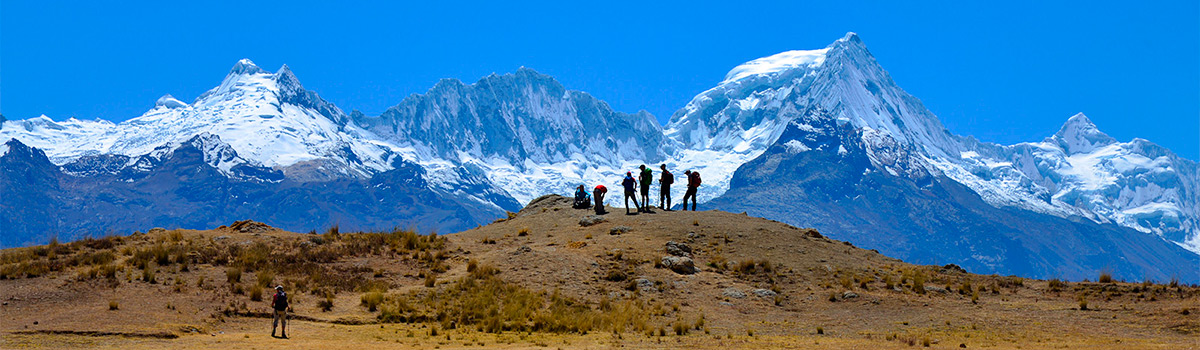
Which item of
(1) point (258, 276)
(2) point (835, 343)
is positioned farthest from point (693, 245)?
(1) point (258, 276)

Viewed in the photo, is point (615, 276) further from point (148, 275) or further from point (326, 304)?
point (148, 275)

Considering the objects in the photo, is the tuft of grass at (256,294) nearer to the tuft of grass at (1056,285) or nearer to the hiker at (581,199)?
the hiker at (581,199)

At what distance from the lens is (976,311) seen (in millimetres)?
32281

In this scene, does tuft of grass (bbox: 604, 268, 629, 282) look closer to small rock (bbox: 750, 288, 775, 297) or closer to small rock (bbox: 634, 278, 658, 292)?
small rock (bbox: 634, 278, 658, 292)

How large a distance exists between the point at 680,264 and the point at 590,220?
11276 mm

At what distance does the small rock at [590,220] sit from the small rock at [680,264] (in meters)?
9.67

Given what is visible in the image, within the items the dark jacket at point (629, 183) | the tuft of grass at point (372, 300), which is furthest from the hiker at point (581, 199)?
the tuft of grass at point (372, 300)

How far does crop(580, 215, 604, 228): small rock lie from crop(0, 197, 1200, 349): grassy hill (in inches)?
156

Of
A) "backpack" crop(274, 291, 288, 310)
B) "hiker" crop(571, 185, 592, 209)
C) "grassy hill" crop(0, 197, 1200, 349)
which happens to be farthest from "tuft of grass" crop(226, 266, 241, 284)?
"hiker" crop(571, 185, 592, 209)

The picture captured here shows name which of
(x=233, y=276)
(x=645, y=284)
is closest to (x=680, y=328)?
(x=645, y=284)

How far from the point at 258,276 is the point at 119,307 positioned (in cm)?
485

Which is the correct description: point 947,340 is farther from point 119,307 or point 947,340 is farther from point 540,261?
point 119,307

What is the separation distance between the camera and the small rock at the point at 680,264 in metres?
37.6

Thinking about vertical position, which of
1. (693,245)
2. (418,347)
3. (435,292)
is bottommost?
(418,347)
